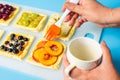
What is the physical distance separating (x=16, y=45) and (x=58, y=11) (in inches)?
8.4

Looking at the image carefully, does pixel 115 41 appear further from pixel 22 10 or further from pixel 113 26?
pixel 22 10

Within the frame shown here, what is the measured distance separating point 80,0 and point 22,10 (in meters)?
0.21

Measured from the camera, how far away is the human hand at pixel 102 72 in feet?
2.08

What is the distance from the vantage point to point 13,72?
736 millimetres

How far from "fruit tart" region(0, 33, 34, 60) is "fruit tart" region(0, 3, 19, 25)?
7 cm

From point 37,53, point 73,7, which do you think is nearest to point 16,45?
point 37,53

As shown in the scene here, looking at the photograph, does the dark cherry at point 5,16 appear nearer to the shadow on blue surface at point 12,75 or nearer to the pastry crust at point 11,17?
the pastry crust at point 11,17

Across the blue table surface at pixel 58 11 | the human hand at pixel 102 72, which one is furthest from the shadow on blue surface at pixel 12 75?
the human hand at pixel 102 72

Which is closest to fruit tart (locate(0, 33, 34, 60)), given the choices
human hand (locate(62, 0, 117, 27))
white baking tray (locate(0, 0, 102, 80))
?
white baking tray (locate(0, 0, 102, 80))

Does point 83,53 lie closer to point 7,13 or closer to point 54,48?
point 54,48

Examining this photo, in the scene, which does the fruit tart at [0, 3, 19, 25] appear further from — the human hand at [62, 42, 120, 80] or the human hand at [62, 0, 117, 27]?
the human hand at [62, 42, 120, 80]

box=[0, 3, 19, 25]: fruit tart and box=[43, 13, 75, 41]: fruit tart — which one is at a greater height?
box=[0, 3, 19, 25]: fruit tart

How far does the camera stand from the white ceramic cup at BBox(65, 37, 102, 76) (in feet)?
2.02

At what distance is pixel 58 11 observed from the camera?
91cm
